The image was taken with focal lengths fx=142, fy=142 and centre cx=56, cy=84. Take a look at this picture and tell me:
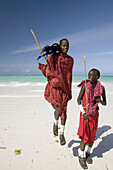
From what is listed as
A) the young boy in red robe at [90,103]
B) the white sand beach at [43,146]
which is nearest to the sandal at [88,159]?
the white sand beach at [43,146]

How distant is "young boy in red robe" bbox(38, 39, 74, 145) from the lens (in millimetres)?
2822

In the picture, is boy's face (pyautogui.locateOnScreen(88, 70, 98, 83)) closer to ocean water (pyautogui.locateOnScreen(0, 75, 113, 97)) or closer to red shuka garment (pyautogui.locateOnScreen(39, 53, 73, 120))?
red shuka garment (pyautogui.locateOnScreen(39, 53, 73, 120))

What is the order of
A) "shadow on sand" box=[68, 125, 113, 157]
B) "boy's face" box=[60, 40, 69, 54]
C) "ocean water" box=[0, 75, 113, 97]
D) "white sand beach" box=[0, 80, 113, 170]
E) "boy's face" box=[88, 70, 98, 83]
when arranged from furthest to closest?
"ocean water" box=[0, 75, 113, 97]
"shadow on sand" box=[68, 125, 113, 157]
"boy's face" box=[60, 40, 69, 54]
"white sand beach" box=[0, 80, 113, 170]
"boy's face" box=[88, 70, 98, 83]

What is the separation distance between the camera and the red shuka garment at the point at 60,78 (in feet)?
9.27

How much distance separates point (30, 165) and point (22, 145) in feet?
2.14

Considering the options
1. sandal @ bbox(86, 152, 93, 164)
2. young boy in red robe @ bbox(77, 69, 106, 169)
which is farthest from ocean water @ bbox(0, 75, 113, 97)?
young boy in red robe @ bbox(77, 69, 106, 169)

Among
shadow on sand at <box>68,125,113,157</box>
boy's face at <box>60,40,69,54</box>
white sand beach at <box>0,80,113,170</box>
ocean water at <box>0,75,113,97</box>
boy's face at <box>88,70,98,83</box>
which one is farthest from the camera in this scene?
ocean water at <box>0,75,113,97</box>

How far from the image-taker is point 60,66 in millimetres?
2826

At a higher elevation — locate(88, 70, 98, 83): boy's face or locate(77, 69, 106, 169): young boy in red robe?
locate(88, 70, 98, 83): boy's face

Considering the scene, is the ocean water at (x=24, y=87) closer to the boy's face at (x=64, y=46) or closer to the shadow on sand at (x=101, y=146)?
the shadow on sand at (x=101, y=146)

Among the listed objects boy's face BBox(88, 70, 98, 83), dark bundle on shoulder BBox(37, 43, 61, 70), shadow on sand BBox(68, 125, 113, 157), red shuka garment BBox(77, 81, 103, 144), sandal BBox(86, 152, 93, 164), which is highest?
dark bundle on shoulder BBox(37, 43, 61, 70)

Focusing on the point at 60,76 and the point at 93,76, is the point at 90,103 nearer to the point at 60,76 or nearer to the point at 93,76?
the point at 93,76

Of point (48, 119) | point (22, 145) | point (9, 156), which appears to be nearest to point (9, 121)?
point (48, 119)

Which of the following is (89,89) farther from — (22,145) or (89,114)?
(22,145)
